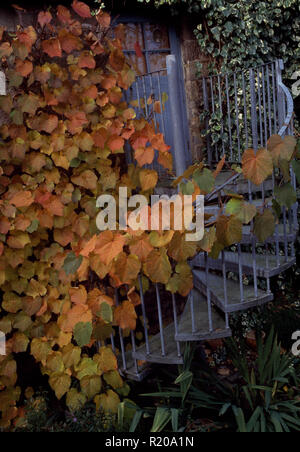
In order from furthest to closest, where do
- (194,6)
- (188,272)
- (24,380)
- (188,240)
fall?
(194,6), (24,380), (188,272), (188,240)

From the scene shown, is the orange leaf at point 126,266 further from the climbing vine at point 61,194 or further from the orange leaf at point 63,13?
the orange leaf at point 63,13

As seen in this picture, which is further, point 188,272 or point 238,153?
point 238,153

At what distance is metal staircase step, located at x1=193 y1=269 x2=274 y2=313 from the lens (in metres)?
2.61

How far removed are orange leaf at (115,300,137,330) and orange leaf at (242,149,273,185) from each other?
46.2 inches

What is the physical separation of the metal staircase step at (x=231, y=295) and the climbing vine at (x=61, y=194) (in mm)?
332

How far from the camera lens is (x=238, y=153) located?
4145 mm

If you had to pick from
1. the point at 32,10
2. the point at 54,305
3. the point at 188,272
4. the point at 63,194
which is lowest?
the point at 54,305

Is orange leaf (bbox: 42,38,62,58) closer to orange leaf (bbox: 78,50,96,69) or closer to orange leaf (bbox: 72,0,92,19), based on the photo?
orange leaf (bbox: 78,50,96,69)

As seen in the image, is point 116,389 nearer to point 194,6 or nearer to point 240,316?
point 240,316

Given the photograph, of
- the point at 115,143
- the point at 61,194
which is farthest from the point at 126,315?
the point at 115,143

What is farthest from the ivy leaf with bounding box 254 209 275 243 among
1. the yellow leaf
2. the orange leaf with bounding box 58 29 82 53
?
the orange leaf with bounding box 58 29 82 53

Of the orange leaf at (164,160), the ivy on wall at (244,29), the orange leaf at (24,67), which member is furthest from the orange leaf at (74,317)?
the ivy on wall at (244,29)

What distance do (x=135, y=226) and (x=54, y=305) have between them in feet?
3.19

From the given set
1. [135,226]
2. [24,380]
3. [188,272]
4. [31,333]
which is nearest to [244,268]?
[188,272]
